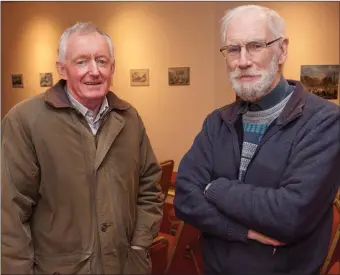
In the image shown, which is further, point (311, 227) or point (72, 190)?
point (72, 190)

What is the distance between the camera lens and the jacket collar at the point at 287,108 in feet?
3.90

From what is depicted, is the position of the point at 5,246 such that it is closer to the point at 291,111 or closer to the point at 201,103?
the point at 291,111

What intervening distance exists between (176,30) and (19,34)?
2.02m

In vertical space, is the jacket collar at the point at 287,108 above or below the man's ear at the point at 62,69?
below

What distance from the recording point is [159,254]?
2.42 metres

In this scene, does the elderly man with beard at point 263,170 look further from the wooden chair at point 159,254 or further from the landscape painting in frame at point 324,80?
the landscape painting in frame at point 324,80

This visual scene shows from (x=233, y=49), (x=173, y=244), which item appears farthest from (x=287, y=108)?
(x=173, y=244)

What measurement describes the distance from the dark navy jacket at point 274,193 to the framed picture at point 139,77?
3.19 metres

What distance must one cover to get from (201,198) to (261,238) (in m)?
0.23

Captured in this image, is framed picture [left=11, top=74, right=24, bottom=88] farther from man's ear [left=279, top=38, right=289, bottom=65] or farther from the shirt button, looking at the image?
man's ear [left=279, top=38, right=289, bottom=65]

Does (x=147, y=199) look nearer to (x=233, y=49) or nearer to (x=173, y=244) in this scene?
A: (x=233, y=49)

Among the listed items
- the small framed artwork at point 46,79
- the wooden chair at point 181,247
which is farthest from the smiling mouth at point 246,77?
the small framed artwork at point 46,79

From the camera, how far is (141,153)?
1.58 meters

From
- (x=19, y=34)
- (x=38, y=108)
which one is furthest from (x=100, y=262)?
(x=19, y=34)
